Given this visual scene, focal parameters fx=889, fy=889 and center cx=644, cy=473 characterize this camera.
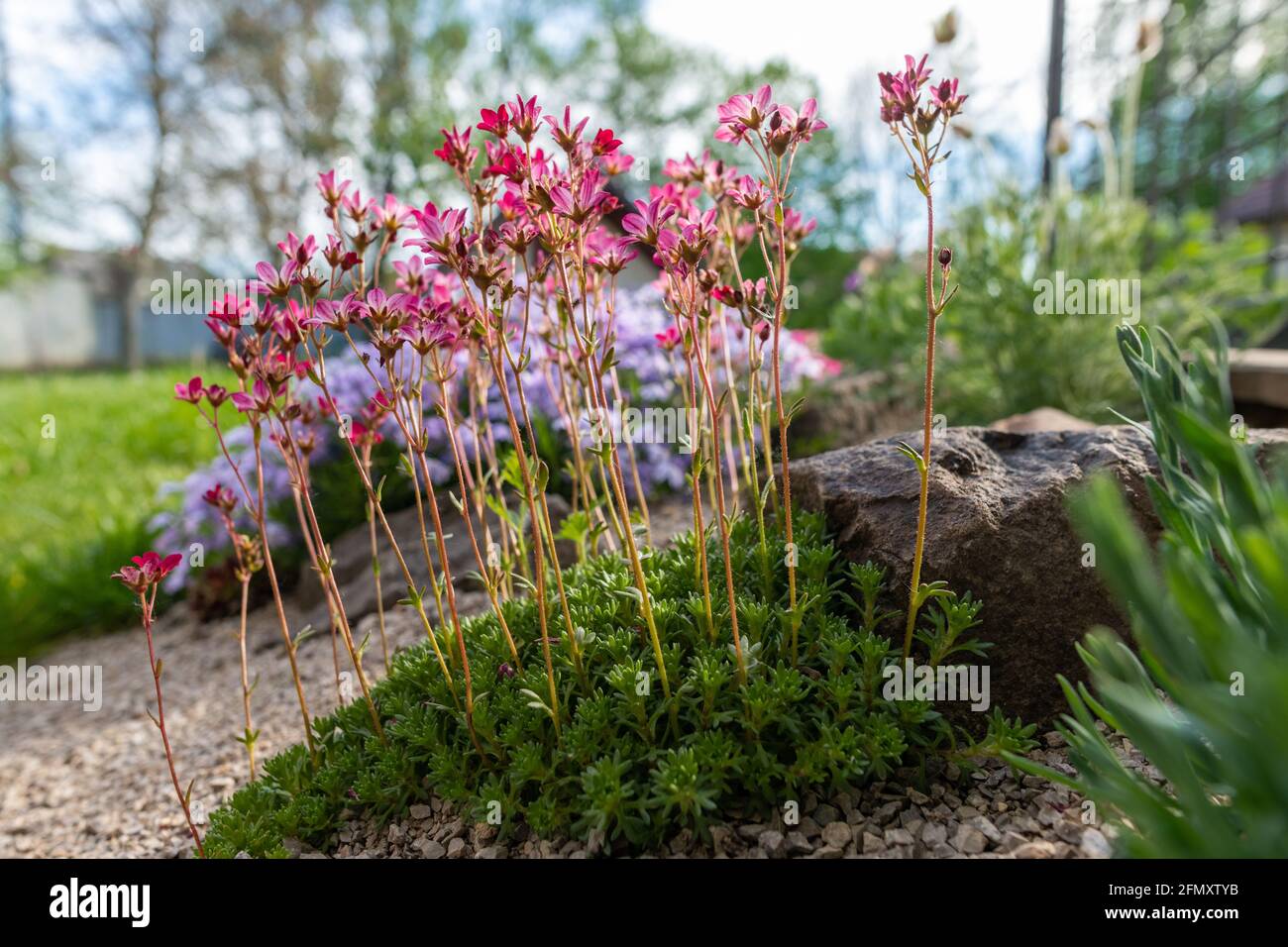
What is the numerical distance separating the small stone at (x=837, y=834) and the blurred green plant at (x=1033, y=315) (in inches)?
114

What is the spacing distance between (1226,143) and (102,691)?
8.38 metres

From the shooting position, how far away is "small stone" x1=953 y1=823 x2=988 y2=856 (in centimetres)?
168

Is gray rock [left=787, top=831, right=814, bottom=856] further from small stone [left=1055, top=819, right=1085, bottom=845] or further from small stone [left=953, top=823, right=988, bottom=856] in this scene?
small stone [left=1055, top=819, right=1085, bottom=845]

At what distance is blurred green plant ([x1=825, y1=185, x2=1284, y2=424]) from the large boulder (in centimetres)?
198

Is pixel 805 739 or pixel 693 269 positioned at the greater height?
pixel 693 269

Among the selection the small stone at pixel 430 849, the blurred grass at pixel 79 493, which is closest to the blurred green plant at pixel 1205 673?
the small stone at pixel 430 849

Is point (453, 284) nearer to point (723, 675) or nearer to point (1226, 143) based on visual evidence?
point (723, 675)

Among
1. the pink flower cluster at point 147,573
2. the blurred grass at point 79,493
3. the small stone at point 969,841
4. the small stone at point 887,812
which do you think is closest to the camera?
the small stone at point 969,841

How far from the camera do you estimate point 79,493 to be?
715cm

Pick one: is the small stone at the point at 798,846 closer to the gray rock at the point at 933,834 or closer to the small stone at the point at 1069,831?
the gray rock at the point at 933,834

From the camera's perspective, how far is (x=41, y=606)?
5.31 m

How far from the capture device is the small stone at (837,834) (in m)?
1.75
